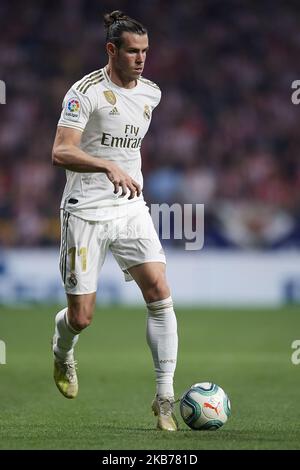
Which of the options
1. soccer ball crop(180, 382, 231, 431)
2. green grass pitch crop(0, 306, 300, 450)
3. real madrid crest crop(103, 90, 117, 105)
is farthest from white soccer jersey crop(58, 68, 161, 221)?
green grass pitch crop(0, 306, 300, 450)

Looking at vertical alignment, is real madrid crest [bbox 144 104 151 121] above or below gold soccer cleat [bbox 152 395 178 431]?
above

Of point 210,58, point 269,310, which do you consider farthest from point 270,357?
point 210,58

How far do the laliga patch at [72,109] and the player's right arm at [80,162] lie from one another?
0.08 metres

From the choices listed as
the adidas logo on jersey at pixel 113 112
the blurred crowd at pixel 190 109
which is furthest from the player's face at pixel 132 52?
the blurred crowd at pixel 190 109

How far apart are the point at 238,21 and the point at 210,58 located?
1.17 meters

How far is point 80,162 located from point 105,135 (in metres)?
0.50

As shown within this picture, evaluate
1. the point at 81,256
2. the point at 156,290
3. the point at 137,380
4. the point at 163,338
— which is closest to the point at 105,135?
the point at 81,256

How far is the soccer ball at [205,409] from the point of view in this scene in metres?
5.81

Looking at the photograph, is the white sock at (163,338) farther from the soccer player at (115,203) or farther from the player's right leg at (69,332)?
the player's right leg at (69,332)

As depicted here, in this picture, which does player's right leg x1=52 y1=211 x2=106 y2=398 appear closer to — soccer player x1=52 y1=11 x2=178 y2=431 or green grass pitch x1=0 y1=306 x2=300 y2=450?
soccer player x1=52 y1=11 x2=178 y2=431

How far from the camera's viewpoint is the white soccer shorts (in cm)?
626

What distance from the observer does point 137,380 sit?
8.83m

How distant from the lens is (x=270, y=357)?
10516 mm
